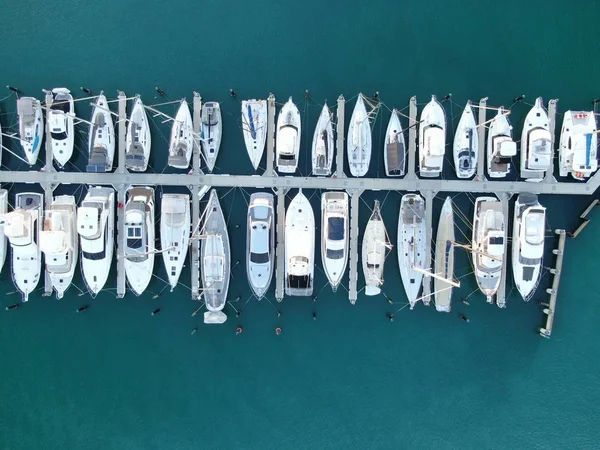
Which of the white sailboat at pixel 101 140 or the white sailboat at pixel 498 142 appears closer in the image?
the white sailboat at pixel 101 140

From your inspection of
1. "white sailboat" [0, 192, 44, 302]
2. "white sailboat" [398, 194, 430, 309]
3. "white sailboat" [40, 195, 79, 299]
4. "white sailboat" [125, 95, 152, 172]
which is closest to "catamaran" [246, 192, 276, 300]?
"white sailboat" [125, 95, 152, 172]

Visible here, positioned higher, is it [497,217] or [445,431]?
[497,217]

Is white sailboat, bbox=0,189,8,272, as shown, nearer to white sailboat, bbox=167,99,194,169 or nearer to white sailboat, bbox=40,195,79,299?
white sailboat, bbox=40,195,79,299

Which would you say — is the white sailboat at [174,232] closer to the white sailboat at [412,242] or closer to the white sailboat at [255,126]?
the white sailboat at [255,126]

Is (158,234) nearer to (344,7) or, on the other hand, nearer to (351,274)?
(351,274)

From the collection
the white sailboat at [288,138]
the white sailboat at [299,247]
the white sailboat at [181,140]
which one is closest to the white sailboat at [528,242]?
the white sailboat at [299,247]

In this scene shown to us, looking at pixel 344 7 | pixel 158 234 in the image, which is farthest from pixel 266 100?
pixel 158 234
